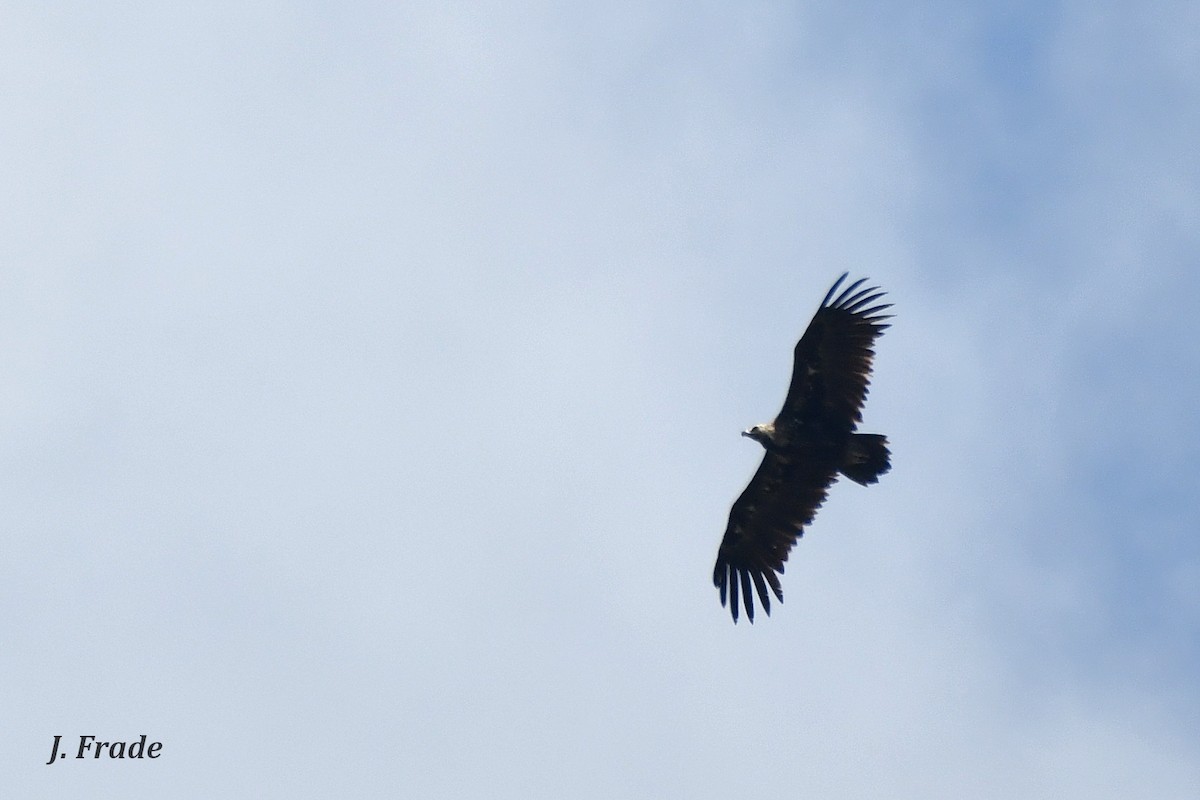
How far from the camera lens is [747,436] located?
108 feet

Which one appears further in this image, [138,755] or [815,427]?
[138,755]

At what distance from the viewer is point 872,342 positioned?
104 ft

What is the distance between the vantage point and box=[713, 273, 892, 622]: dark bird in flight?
104ft

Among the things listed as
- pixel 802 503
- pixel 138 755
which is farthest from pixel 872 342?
pixel 138 755

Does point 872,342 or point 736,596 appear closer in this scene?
point 872,342

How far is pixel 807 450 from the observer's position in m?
32.6

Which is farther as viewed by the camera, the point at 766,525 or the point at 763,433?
the point at 766,525

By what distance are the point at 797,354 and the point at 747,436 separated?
2.02 meters

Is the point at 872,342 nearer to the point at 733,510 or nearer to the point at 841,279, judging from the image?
the point at 841,279

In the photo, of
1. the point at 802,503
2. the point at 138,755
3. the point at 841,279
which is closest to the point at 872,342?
the point at 841,279

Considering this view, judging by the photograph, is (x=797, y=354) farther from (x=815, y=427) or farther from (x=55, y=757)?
(x=55, y=757)

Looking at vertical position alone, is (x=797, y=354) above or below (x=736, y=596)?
above

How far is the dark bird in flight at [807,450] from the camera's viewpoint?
3162 cm

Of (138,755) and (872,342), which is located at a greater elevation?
(872,342)
